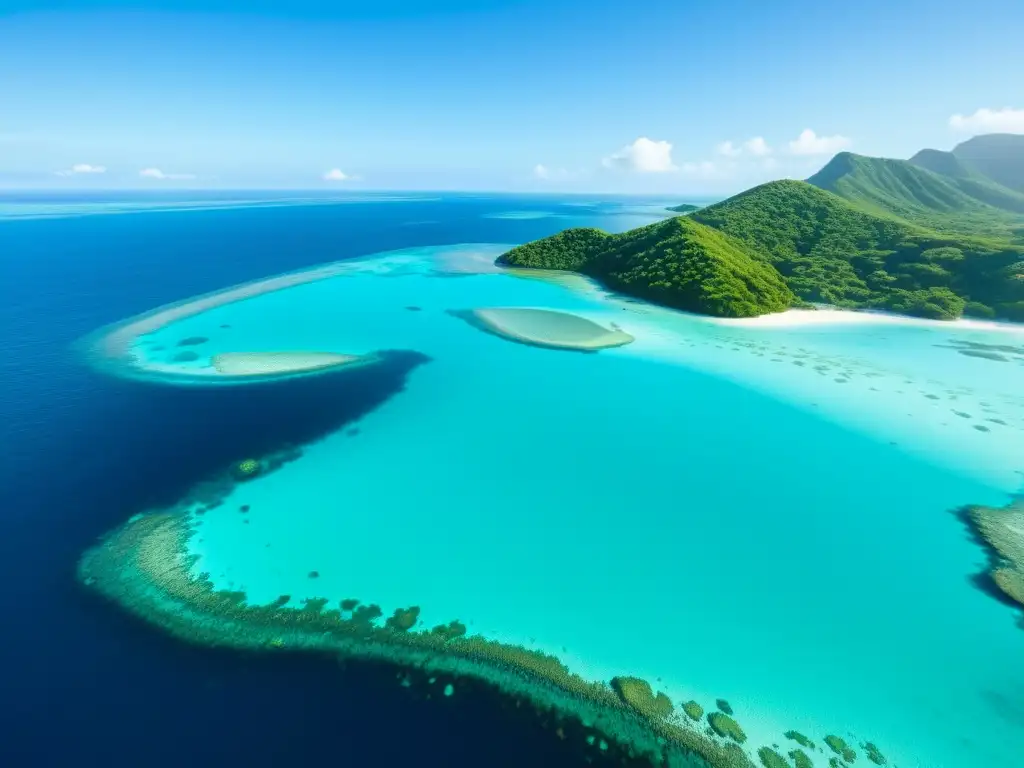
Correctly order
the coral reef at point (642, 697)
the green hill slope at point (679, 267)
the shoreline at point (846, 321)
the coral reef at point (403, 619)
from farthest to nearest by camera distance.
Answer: the green hill slope at point (679, 267) → the shoreline at point (846, 321) → the coral reef at point (403, 619) → the coral reef at point (642, 697)

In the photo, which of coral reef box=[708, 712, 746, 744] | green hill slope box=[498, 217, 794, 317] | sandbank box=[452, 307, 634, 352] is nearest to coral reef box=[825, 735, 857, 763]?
coral reef box=[708, 712, 746, 744]

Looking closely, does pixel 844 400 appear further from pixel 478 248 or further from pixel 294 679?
pixel 478 248

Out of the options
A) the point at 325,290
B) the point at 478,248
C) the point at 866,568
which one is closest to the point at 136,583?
the point at 866,568

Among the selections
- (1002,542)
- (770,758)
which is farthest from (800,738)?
(1002,542)

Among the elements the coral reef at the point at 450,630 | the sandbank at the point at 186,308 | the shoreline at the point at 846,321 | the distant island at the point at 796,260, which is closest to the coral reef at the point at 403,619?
the coral reef at the point at 450,630

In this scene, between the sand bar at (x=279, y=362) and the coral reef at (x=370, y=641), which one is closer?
the coral reef at (x=370, y=641)

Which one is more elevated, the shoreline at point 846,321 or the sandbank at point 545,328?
the sandbank at point 545,328

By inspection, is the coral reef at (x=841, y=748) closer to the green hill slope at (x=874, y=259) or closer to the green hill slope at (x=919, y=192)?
the green hill slope at (x=874, y=259)

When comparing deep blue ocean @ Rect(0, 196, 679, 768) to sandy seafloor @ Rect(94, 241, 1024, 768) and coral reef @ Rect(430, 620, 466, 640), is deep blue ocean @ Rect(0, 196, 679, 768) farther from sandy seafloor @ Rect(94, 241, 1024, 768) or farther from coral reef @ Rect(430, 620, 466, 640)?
sandy seafloor @ Rect(94, 241, 1024, 768)

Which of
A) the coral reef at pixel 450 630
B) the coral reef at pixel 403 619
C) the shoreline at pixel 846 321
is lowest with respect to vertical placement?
the coral reef at pixel 450 630
